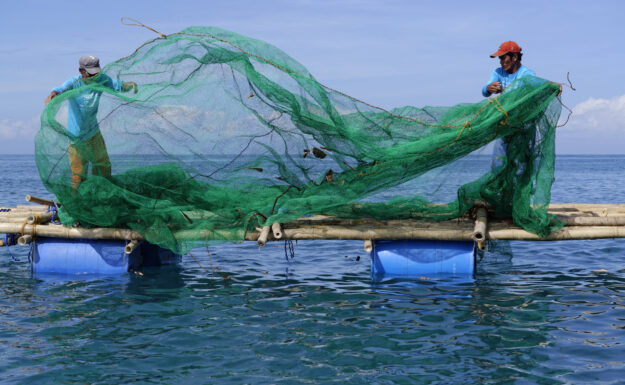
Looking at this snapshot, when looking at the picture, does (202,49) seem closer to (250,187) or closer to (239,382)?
(250,187)

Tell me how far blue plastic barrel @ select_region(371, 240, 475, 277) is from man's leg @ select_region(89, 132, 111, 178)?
3362 millimetres

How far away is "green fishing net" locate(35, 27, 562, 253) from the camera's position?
6.82 m

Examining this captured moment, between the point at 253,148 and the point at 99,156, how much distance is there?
1.79m

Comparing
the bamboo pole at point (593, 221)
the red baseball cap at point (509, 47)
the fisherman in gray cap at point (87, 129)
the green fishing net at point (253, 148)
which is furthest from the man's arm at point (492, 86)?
the fisherman in gray cap at point (87, 129)

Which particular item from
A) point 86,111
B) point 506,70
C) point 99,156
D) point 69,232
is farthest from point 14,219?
point 506,70

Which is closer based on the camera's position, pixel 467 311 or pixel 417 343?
pixel 417 343

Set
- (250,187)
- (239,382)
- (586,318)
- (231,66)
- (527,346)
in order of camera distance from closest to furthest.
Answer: (239,382) → (527,346) → (586,318) → (231,66) → (250,187)

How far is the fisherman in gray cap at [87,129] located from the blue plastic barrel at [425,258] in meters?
3.45

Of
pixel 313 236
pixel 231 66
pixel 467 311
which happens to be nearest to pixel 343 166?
pixel 313 236

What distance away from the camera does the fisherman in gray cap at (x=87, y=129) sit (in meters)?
7.15

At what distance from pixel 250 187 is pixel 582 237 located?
388 centimetres

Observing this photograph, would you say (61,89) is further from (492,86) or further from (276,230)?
(492,86)

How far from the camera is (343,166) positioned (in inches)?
288

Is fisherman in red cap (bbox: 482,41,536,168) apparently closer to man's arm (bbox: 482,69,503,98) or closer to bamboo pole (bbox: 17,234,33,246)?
man's arm (bbox: 482,69,503,98)
